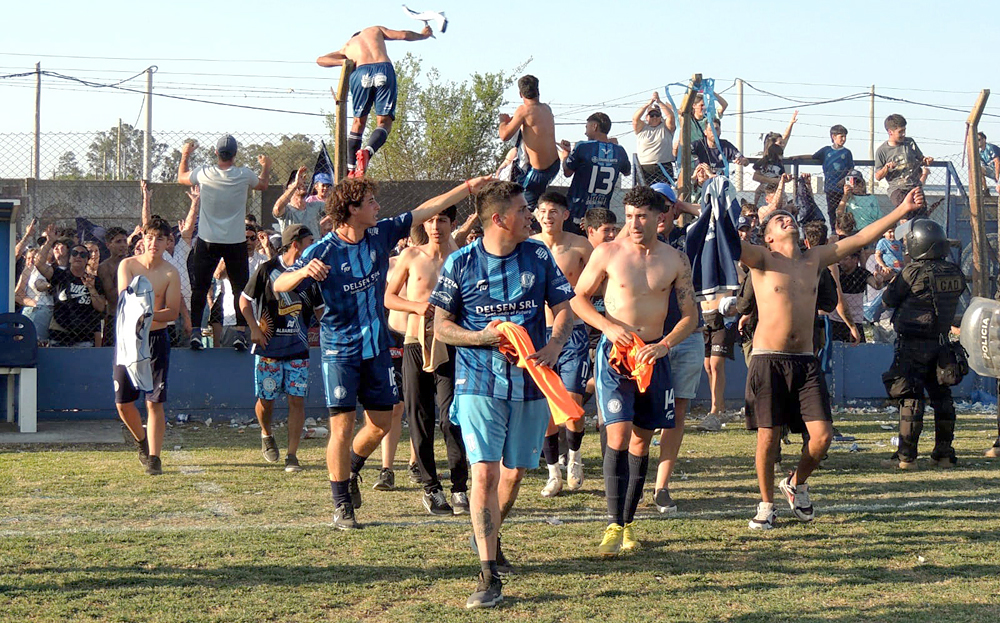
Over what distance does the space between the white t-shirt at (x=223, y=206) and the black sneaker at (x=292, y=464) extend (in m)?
3.56

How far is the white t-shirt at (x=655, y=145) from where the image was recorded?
14.7 m

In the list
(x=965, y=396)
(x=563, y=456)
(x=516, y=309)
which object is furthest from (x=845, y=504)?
(x=965, y=396)

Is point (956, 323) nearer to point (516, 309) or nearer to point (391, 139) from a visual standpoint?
point (516, 309)

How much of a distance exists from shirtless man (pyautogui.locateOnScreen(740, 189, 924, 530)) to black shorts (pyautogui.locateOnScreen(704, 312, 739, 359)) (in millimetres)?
4477

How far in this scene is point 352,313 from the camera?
6.97 meters

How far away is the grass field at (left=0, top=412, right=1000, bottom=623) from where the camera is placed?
5188mm

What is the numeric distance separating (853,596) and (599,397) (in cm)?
191

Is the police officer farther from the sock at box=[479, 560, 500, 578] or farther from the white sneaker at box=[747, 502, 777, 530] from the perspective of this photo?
the sock at box=[479, 560, 500, 578]

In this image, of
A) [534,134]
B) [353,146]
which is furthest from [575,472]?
[353,146]

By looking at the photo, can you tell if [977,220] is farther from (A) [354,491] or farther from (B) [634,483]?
(A) [354,491]

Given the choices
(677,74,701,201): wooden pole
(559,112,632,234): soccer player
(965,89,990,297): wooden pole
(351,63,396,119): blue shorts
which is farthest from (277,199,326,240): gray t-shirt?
(965,89,990,297): wooden pole

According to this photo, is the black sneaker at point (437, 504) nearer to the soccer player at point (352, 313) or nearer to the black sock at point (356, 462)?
the black sock at point (356, 462)

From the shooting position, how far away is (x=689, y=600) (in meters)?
5.31

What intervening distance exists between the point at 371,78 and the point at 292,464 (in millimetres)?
4272
